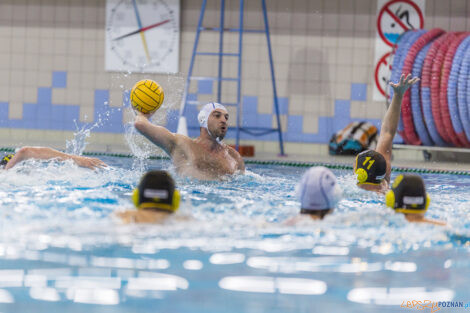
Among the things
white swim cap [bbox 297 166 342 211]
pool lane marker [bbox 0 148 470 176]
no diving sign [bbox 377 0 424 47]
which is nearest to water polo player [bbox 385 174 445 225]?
white swim cap [bbox 297 166 342 211]

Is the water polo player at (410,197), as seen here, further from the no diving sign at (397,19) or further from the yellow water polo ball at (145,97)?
the no diving sign at (397,19)

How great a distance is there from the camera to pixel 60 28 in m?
10.0

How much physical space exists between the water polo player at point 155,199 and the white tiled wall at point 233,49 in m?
6.18

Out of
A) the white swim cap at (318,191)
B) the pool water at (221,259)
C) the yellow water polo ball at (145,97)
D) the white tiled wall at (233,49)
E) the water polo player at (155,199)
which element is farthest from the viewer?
the white tiled wall at (233,49)

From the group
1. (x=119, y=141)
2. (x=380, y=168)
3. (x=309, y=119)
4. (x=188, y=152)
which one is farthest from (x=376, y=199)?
(x=119, y=141)

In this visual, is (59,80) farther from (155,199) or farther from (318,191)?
(318,191)

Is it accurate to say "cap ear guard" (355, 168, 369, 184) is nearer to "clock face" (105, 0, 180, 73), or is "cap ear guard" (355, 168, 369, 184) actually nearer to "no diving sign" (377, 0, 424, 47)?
"no diving sign" (377, 0, 424, 47)

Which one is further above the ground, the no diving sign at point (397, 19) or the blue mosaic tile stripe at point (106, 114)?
the no diving sign at point (397, 19)

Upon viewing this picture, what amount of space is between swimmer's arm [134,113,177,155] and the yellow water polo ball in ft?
0.18

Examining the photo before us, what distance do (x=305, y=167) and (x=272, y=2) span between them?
304cm

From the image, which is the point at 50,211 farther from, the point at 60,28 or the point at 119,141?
the point at 60,28

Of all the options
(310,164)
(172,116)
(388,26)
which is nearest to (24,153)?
(310,164)

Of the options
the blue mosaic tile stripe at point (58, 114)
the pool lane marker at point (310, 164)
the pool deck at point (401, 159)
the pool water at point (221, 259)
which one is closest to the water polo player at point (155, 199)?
the pool water at point (221, 259)

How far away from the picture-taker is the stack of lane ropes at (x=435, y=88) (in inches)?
318
